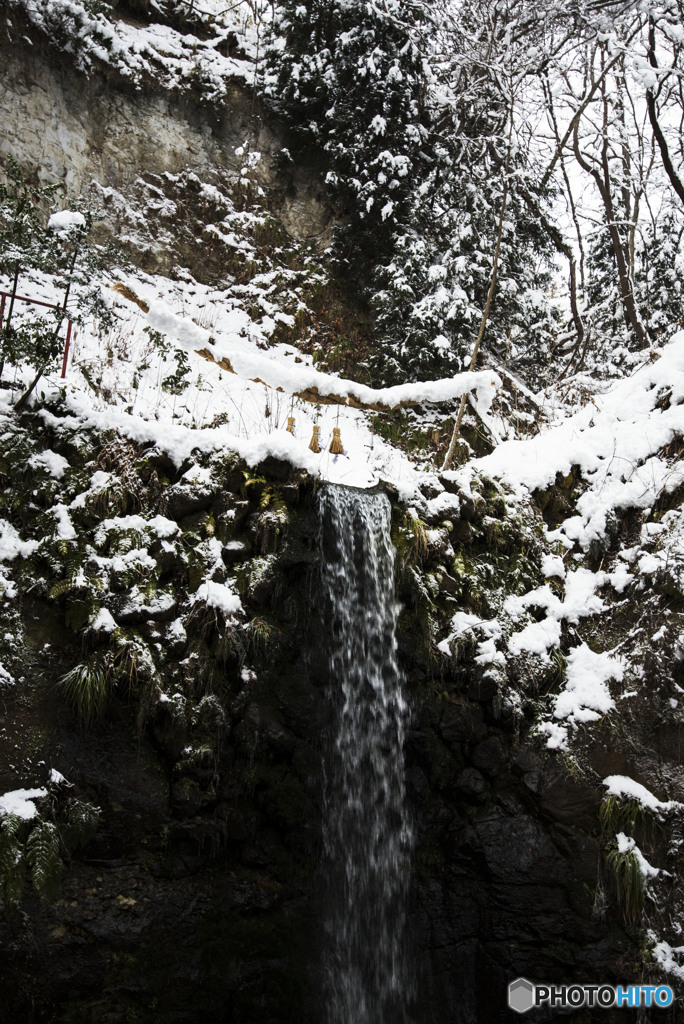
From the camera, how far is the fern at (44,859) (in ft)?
12.9

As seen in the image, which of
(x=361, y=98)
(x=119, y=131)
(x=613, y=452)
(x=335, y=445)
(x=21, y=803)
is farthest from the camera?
(x=361, y=98)

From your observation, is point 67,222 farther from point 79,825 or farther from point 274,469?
point 79,825

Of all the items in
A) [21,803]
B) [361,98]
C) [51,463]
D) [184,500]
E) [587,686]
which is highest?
[361,98]

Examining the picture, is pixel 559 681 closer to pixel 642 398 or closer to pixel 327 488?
pixel 327 488

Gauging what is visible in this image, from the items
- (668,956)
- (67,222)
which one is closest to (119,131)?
(67,222)

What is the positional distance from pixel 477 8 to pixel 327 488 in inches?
379

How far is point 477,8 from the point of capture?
10.9 metres

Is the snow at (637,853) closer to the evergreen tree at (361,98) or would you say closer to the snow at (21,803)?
the snow at (21,803)

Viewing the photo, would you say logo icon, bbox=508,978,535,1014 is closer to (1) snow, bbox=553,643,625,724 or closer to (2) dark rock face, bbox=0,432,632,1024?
(2) dark rock face, bbox=0,432,632,1024

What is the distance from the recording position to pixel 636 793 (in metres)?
4.90

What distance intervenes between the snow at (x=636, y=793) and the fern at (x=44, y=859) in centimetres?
378

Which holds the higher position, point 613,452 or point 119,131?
point 119,131

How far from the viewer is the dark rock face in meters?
4.21

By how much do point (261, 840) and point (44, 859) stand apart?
1.51 m
